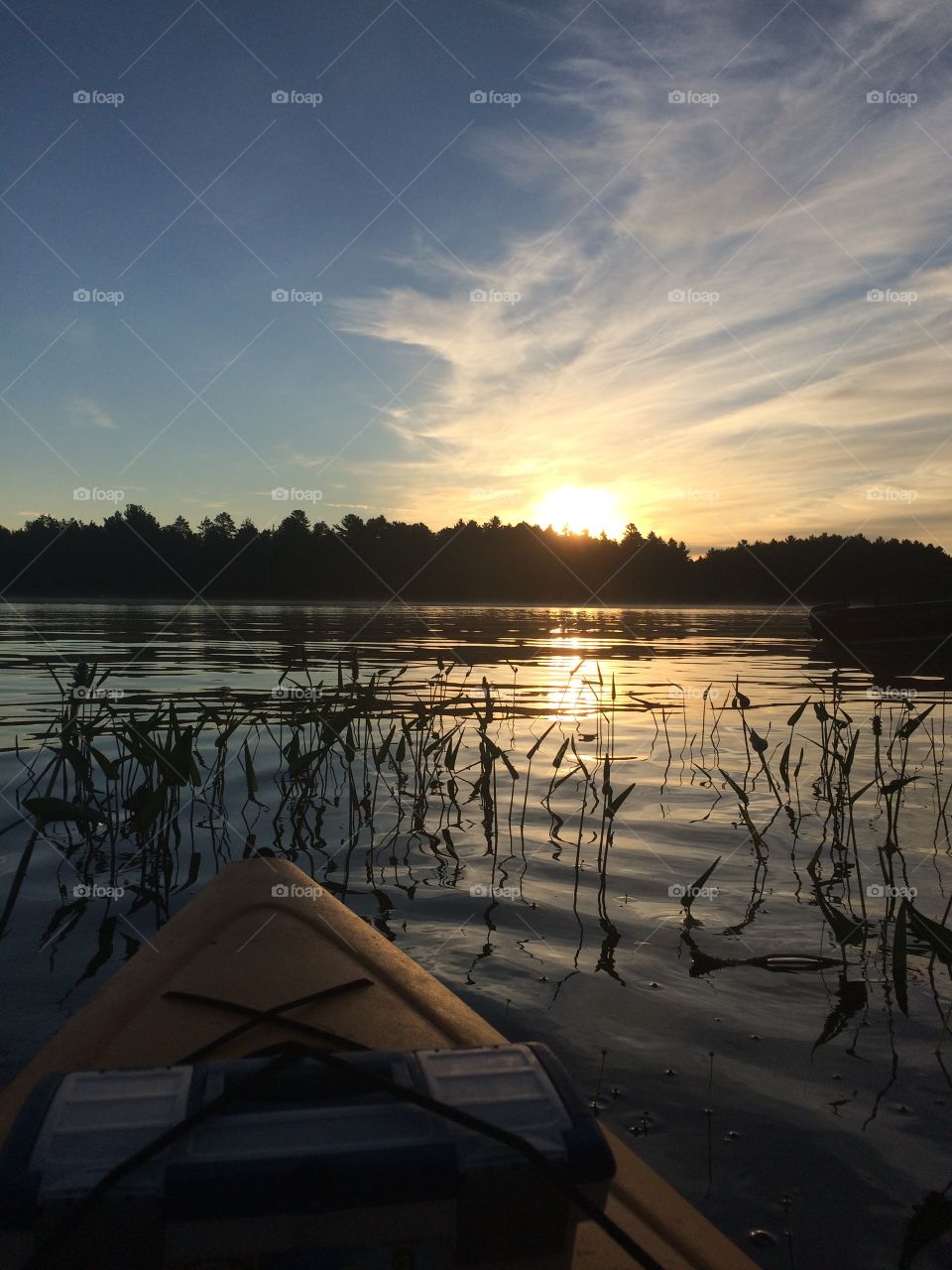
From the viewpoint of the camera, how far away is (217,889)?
4.23m

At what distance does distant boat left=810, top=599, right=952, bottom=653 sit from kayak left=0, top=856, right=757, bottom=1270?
2833cm

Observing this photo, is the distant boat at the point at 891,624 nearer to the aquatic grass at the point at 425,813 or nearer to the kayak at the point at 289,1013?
the aquatic grass at the point at 425,813

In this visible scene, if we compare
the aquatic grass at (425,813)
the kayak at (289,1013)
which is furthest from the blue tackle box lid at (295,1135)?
the aquatic grass at (425,813)

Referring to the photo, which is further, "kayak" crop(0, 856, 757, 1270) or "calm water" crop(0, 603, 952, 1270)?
"calm water" crop(0, 603, 952, 1270)

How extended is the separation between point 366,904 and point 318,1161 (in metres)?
4.26

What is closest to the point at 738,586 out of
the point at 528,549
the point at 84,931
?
the point at 528,549

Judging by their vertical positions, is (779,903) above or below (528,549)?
below

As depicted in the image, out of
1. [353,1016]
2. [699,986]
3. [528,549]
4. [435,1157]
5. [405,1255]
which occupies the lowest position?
[699,986]

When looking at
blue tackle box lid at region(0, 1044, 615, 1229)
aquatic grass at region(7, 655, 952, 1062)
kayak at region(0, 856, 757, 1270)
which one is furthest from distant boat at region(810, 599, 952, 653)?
blue tackle box lid at region(0, 1044, 615, 1229)

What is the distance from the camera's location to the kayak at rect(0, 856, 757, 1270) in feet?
7.18

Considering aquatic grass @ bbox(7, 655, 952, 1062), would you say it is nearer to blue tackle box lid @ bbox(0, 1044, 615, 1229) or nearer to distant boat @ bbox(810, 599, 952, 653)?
blue tackle box lid @ bbox(0, 1044, 615, 1229)

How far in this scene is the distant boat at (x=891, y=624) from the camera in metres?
28.0

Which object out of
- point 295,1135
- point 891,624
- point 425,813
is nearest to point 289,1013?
point 295,1135

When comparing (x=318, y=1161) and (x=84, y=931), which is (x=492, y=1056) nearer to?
(x=318, y=1161)
